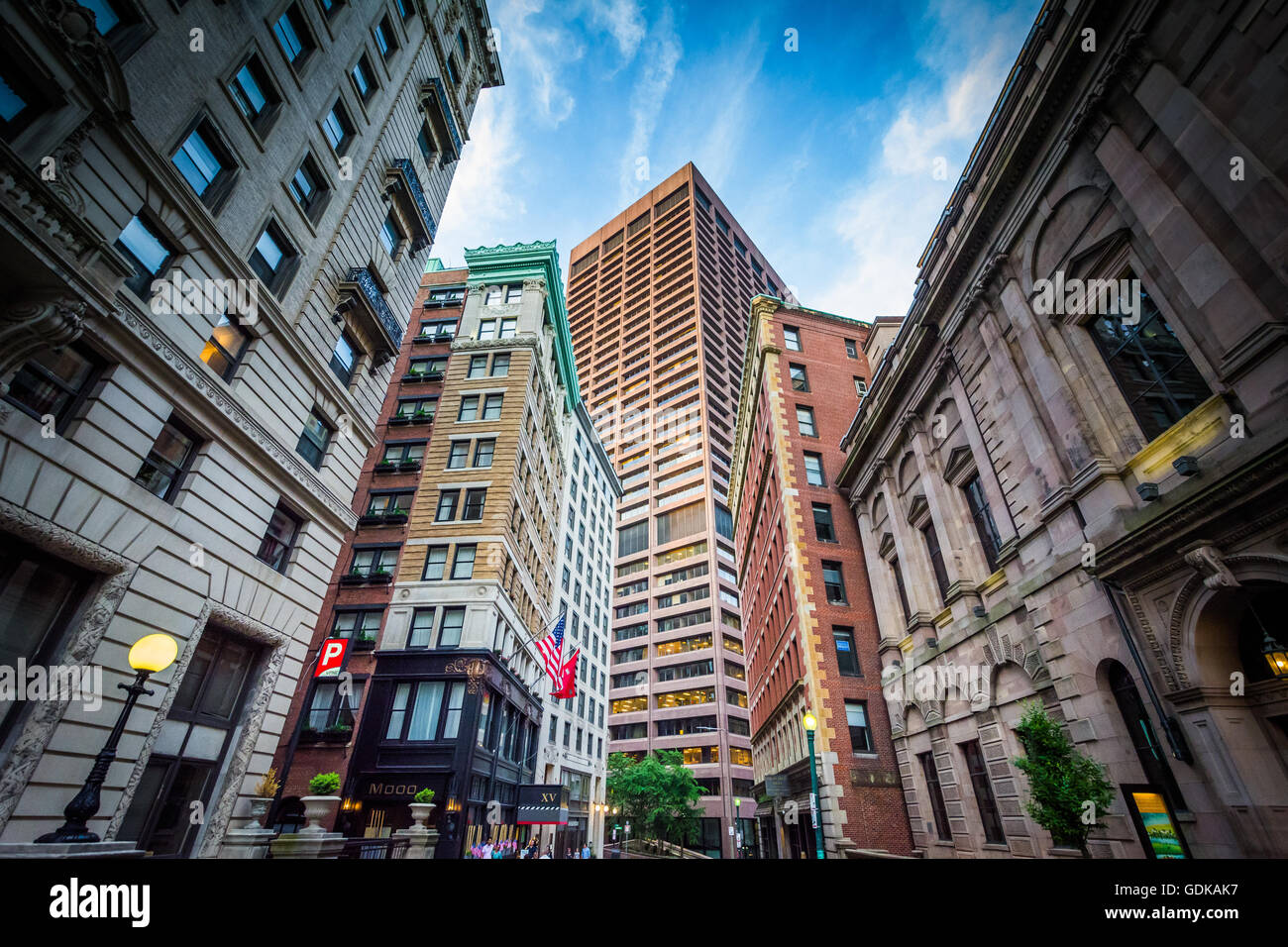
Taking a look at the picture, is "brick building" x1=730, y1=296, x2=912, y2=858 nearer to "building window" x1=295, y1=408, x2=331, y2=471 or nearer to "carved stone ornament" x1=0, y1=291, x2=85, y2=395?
"building window" x1=295, y1=408, x2=331, y2=471

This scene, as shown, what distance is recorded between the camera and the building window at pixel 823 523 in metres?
30.0

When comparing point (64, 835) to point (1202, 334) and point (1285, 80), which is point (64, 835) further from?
point (1285, 80)

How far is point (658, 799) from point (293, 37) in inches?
2329

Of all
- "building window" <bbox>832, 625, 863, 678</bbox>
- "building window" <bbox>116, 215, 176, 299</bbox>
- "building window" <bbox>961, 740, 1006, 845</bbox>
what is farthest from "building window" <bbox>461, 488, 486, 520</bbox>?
"building window" <bbox>961, 740, 1006, 845</bbox>

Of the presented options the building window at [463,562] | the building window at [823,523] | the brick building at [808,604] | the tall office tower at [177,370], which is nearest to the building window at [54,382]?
the tall office tower at [177,370]

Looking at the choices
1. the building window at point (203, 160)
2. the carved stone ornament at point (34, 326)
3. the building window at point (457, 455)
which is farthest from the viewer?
the building window at point (457, 455)

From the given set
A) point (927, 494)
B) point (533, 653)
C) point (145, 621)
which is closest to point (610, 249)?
point (533, 653)

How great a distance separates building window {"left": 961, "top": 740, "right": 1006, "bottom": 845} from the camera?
17312mm

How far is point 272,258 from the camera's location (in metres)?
15.0

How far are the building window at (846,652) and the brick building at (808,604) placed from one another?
0.05 m

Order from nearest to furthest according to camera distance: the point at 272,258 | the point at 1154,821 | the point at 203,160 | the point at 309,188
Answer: the point at 1154,821
the point at 203,160
the point at 272,258
the point at 309,188

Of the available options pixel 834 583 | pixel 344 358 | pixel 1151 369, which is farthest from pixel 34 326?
pixel 834 583

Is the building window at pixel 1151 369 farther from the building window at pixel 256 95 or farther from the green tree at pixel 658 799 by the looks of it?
the green tree at pixel 658 799

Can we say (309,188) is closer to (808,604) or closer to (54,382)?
(54,382)
